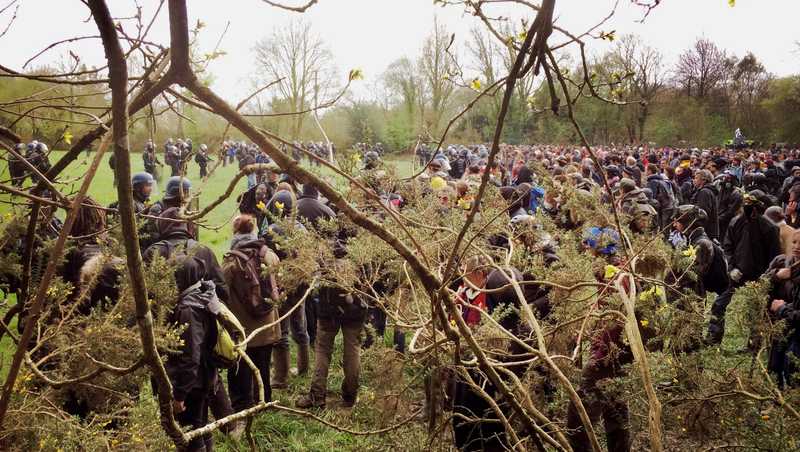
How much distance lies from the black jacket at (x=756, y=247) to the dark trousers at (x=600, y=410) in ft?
12.6

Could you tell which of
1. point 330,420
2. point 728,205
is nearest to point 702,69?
point 728,205

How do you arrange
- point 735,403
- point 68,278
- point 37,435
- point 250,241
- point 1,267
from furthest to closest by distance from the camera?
point 250,241
point 68,278
point 735,403
point 1,267
point 37,435

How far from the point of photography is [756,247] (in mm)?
6027

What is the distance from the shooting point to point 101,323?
6.92ft

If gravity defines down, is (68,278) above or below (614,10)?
below

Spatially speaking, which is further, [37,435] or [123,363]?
[123,363]

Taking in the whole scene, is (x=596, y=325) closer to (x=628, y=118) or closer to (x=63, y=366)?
(x=63, y=366)

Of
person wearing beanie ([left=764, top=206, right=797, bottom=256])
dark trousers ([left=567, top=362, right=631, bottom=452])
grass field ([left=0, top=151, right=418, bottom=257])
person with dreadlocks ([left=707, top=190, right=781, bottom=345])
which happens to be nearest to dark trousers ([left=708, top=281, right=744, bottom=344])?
person with dreadlocks ([left=707, top=190, right=781, bottom=345])

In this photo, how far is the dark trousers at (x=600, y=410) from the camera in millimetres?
3010

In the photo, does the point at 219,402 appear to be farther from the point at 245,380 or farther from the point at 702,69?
the point at 702,69

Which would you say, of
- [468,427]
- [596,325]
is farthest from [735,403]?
[468,427]

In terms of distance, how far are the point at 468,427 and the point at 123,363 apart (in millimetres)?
2453

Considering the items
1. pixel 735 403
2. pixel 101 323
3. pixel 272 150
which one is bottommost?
pixel 735 403

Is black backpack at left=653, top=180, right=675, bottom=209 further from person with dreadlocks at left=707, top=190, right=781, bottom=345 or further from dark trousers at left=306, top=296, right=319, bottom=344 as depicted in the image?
dark trousers at left=306, top=296, right=319, bottom=344
